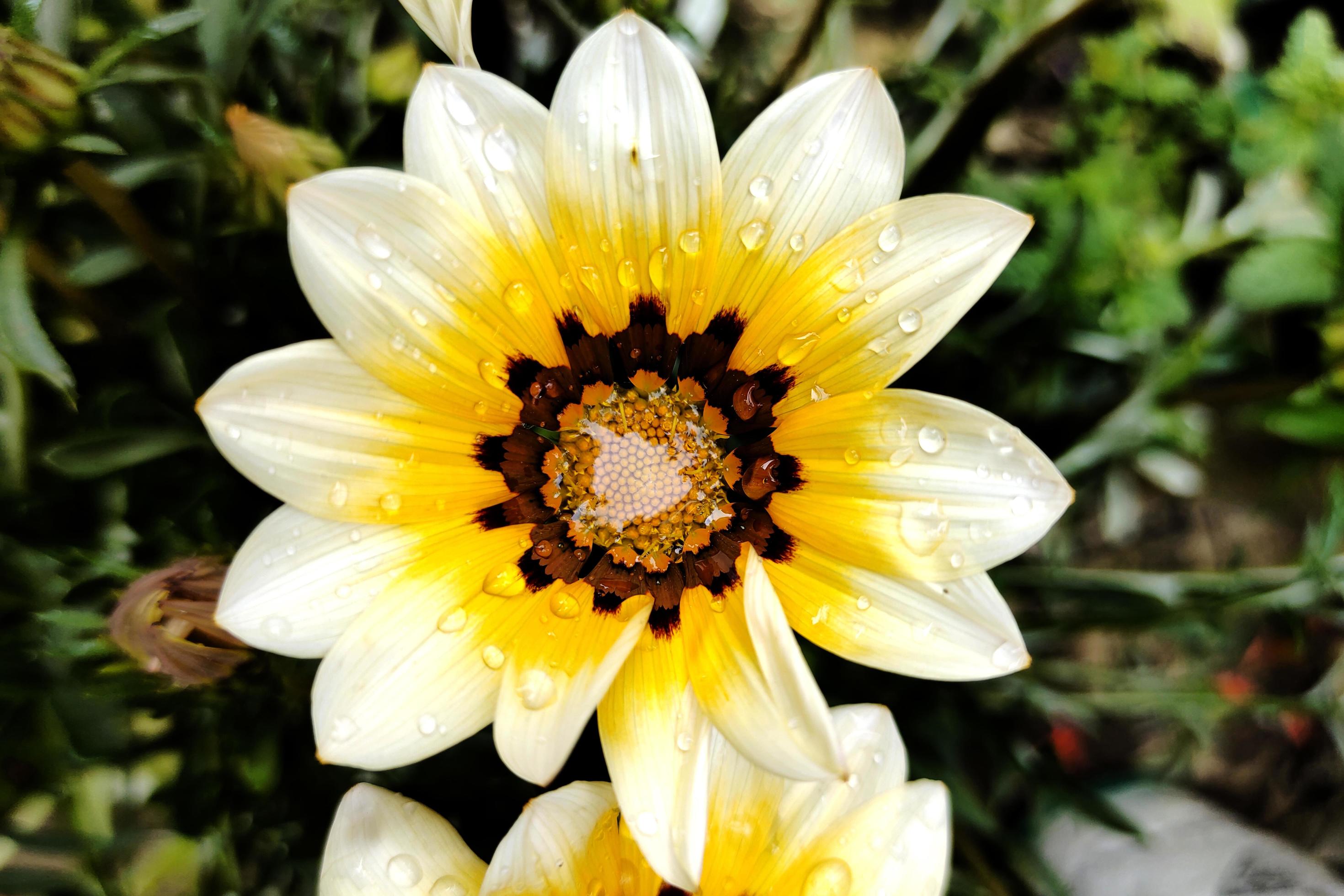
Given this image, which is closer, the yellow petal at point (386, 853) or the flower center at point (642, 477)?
the yellow petal at point (386, 853)

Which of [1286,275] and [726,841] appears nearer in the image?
[726,841]

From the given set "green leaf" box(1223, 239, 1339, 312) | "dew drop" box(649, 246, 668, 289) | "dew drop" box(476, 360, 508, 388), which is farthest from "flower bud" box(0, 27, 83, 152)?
"green leaf" box(1223, 239, 1339, 312)

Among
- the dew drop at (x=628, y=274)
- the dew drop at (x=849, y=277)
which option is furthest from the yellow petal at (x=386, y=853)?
the dew drop at (x=849, y=277)

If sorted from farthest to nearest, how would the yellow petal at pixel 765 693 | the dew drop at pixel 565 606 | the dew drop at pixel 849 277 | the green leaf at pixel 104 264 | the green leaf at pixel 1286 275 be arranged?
the green leaf at pixel 1286 275, the green leaf at pixel 104 264, the dew drop at pixel 565 606, the dew drop at pixel 849 277, the yellow petal at pixel 765 693

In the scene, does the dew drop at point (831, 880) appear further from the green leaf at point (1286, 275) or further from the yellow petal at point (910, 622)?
the green leaf at point (1286, 275)

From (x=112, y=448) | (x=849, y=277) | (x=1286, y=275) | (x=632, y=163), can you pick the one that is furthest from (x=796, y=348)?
(x=1286, y=275)

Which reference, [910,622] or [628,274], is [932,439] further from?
[628,274]

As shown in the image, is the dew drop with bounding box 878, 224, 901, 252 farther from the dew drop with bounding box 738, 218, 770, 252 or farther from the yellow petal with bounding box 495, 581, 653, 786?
the yellow petal with bounding box 495, 581, 653, 786
